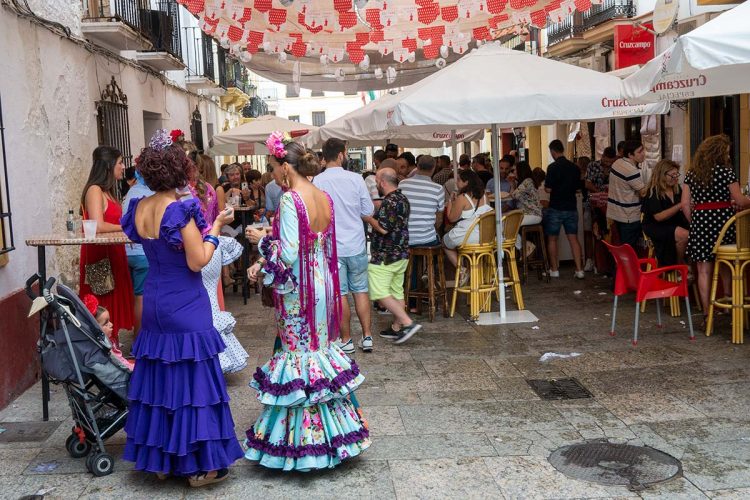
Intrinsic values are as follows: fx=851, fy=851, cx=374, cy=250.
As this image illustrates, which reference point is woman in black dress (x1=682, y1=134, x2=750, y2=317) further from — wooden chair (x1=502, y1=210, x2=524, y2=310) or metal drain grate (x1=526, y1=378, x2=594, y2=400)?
metal drain grate (x1=526, y1=378, x2=594, y2=400)

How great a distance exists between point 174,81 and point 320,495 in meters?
13.7

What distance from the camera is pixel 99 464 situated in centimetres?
476

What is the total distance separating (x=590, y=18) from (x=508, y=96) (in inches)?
514

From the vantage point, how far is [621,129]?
18797 millimetres

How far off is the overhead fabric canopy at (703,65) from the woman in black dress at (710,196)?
1.75 ft

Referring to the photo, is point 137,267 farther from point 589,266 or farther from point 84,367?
point 589,266

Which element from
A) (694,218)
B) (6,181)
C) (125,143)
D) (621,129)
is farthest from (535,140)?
(6,181)

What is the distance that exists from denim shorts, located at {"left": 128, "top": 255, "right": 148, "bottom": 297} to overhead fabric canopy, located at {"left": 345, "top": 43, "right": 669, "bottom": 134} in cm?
249

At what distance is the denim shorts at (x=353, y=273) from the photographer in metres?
7.37

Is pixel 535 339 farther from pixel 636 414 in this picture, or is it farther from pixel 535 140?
pixel 535 140

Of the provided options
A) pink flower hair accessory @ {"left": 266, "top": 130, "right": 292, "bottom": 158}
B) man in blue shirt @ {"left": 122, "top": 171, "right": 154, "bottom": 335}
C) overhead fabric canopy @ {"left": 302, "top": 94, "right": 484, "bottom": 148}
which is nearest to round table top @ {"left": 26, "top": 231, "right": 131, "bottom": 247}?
man in blue shirt @ {"left": 122, "top": 171, "right": 154, "bottom": 335}

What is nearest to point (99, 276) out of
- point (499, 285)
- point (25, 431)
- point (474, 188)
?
point (25, 431)

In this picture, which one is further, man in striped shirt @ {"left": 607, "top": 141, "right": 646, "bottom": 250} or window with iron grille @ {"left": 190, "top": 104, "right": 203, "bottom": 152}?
window with iron grille @ {"left": 190, "top": 104, "right": 203, "bottom": 152}

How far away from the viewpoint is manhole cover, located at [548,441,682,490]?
4.50 metres
